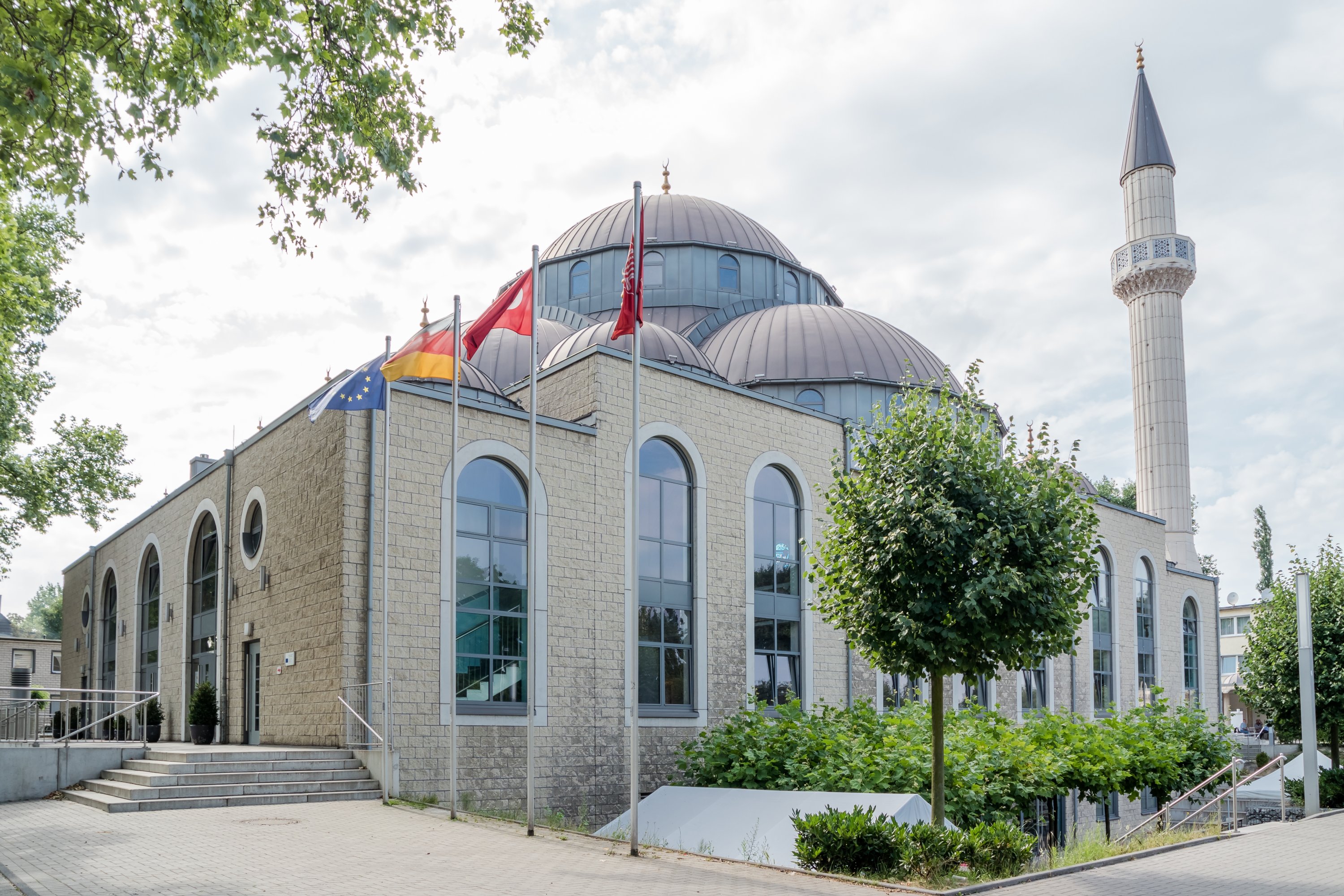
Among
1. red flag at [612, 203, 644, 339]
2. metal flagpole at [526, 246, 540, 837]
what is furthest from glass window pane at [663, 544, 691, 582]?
red flag at [612, 203, 644, 339]

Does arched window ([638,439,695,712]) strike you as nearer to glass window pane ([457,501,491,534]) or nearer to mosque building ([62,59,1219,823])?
mosque building ([62,59,1219,823])

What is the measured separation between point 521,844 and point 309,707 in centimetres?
761

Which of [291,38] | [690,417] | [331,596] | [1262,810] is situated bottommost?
[1262,810]

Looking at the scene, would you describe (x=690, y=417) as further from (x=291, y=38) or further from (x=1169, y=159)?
(x=1169, y=159)

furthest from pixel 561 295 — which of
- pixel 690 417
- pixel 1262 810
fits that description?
pixel 1262 810

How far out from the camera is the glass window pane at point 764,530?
23672 millimetres

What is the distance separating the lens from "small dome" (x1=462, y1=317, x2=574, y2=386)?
29906mm

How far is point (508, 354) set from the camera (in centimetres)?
3052

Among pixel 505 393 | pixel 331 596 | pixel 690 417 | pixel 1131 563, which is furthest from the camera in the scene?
pixel 1131 563

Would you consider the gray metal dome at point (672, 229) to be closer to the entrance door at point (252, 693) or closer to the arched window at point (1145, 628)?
the arched window at point (1145, 628)

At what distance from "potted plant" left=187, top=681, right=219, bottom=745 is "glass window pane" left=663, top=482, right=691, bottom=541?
29.4ft

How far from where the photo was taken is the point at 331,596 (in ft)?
59.4

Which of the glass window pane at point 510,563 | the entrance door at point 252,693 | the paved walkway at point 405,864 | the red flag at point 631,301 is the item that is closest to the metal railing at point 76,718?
the entrance door at point 252,693

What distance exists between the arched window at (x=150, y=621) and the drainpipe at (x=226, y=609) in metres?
5.11
